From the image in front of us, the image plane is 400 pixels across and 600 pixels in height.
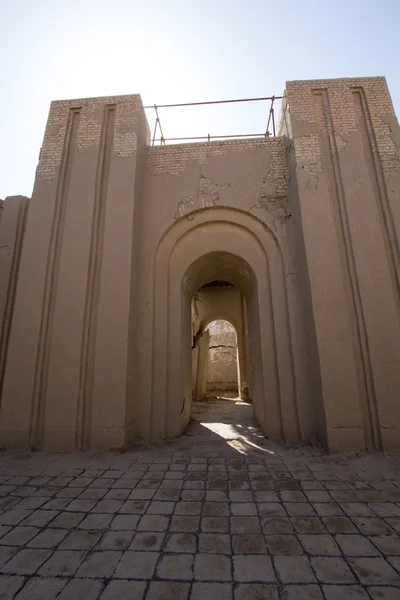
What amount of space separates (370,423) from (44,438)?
16.8 feet

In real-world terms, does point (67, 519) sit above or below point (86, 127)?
below

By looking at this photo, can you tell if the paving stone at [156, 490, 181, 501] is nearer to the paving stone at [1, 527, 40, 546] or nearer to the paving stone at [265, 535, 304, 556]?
the paving stone at [265, 535, 304, 556]

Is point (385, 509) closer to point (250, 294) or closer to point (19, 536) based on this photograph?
point (19, 536)

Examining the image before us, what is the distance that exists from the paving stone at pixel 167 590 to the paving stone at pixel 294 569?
629 millimetres

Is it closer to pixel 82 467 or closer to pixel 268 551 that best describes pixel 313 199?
pixel 268 551

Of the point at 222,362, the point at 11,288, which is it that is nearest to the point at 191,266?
the point at 11,288

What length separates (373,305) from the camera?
15.5 feet

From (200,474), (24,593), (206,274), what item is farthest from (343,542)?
(206,274)

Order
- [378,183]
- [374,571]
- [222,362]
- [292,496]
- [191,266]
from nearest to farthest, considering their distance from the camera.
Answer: [374,571] < [292,496] < [378,183] < [191,266] < [222,362]

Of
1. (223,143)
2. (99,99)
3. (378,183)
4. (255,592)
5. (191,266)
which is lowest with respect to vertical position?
(255,592)

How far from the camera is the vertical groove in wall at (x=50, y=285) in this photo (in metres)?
4.67

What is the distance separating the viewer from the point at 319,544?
2.18 meters

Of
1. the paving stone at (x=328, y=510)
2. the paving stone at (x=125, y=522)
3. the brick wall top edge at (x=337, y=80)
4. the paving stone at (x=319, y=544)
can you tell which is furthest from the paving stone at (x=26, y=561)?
the brick wall top edge at (x=337, y=80)

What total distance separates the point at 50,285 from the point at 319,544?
205 inches
